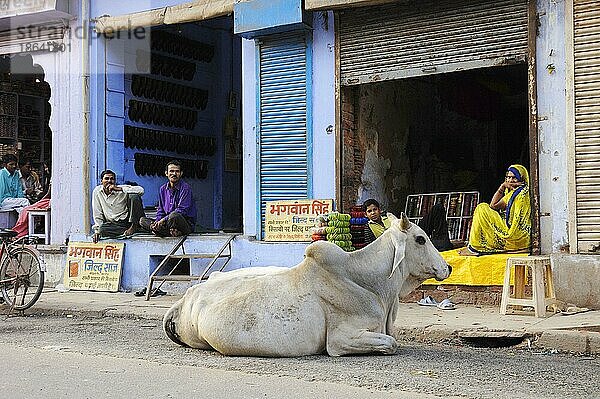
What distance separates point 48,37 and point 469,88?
278 inches

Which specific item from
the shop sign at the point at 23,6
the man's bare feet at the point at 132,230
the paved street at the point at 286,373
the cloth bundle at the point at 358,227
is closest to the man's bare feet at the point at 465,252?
the cloth bundle at the point at 358,227

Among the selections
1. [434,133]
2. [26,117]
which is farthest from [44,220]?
[434,133]

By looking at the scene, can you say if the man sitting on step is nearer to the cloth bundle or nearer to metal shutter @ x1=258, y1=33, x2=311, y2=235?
metal shutter @ x1=258, y1=33, x2=311, y2=235

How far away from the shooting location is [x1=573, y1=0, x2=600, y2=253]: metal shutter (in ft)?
29.2

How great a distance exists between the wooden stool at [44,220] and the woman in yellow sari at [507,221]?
22.6 ft

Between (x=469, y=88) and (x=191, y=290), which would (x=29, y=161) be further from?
(x=191, y=290)

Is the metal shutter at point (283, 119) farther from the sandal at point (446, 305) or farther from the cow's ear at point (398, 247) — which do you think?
the cow's ear at point (398, 247)

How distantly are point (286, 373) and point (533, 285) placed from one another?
3.86 meters

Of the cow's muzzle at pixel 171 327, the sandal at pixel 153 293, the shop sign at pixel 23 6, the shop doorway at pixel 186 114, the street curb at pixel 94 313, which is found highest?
the shop sign at pixel 23 6

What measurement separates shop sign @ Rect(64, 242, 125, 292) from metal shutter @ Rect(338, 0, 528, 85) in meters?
4.45

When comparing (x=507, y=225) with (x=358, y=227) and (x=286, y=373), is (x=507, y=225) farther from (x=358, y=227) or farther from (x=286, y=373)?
(x=286, y=373)

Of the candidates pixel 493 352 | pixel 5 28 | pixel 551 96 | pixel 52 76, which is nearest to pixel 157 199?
pixel 52 76

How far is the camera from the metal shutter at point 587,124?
8.91 meters

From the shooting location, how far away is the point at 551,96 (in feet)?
30.7
